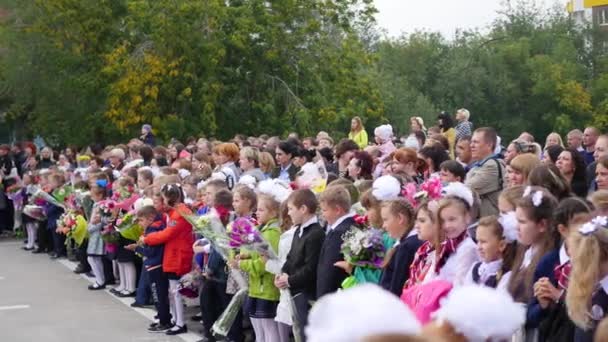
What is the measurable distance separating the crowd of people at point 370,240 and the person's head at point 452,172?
0.06ft

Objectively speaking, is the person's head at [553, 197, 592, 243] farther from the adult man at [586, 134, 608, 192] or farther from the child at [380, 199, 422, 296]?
the adult man at [586, 134, 608, 192]

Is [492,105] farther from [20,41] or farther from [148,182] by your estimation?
[148,182]

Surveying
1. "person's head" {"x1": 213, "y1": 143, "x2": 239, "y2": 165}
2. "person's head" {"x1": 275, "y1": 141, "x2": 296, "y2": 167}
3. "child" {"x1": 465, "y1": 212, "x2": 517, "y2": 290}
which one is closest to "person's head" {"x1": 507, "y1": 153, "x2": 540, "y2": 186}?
"child" {"x1": 465, "y1": 212, "x2": 517, "y2": 290}

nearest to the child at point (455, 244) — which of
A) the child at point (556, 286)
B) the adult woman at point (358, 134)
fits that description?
the child at point (556, 286)

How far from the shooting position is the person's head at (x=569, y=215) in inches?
220

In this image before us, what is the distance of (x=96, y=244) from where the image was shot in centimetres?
1354

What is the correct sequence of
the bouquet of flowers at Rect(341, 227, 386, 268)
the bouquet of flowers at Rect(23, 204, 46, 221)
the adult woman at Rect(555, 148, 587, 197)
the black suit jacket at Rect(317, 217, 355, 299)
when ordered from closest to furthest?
the bouquet of flowers at Rect(341, 227, 386, 268) < the black suit jacket at Rect(317, 217, 355, 299) < the adult woman at Rect(555, 148, 587, 197) < the bouquet of flowers at Rect(23, 204, 46, 221)

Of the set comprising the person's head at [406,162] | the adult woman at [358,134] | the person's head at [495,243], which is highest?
the adult woman at [358,134]

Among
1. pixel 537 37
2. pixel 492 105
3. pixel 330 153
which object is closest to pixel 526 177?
pixel 330 153

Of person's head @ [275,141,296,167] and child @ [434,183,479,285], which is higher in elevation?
person's head @ [275,141,296,167]

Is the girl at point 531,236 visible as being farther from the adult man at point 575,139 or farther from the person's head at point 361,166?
the adult man at point 575,139

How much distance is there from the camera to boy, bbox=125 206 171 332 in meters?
10.4

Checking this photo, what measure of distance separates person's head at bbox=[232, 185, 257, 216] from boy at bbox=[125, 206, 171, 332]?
174 centimetres

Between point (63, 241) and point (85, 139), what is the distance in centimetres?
1037
